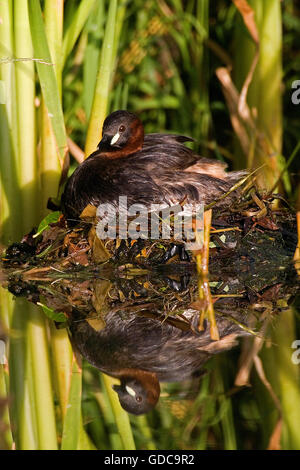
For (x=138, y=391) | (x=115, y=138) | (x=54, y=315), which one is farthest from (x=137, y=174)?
(x=138, y=391)

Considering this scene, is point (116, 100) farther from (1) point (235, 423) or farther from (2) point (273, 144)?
(1) point (235, 423)

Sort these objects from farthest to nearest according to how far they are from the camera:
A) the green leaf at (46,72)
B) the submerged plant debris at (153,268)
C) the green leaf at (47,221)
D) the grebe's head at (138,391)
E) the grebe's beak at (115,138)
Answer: the grebe's beak at (115,138)
the green leaf at (47,221)
the green leaf at (46,72)
the submerged plant debris at (153,268)
the grebe's head at (138,391)

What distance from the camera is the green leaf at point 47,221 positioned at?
4020 millimetres

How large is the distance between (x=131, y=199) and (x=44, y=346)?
131 cm

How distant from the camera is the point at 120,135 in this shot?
4.15 m

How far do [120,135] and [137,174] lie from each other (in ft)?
0.77

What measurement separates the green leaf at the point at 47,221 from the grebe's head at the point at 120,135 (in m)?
0.41

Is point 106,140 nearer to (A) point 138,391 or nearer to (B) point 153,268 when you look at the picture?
(B) point 153,268

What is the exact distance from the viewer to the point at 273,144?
4.74 metres

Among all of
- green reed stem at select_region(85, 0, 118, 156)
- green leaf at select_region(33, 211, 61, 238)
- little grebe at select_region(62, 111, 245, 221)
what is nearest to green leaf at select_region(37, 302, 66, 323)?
green leaf at select_region(33, 211, 61, 238)

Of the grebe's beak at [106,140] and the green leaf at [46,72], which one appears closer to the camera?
the green leaf at [46,72]

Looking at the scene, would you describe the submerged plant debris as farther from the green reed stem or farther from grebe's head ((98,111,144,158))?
the green reed stem

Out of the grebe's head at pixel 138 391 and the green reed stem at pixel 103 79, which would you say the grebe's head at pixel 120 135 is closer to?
the green reed stem at pixel 103 79

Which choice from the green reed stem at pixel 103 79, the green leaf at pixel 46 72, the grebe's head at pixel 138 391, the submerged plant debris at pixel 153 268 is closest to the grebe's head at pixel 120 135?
the green reed stem at pixel 103 79
